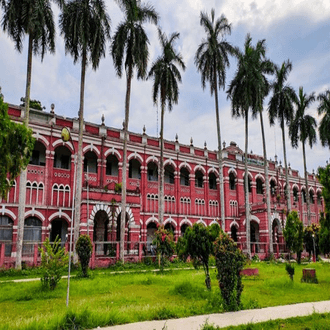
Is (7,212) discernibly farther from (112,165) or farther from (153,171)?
(153,171)

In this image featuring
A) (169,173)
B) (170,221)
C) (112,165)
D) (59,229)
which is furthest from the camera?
(169,173)

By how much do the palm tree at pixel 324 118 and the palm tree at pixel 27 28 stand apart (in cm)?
3148

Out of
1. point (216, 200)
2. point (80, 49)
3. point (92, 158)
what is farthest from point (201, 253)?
point (216, 200)

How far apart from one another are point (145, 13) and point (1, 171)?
19486mm

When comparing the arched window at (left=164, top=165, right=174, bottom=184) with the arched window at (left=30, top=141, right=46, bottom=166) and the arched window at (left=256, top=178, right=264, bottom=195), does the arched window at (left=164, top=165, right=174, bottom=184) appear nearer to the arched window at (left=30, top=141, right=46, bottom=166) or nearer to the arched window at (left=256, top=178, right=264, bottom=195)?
the arched window at (left=30, top=141, right=46, bottom=166)

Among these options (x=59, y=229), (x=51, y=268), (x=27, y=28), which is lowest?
(x=51, y=268)

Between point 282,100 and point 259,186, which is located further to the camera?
point 259,186

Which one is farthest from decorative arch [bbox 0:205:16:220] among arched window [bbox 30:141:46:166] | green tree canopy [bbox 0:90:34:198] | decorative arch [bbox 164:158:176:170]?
decorative arch [bbox 164:158:176:170]

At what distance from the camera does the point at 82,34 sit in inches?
865

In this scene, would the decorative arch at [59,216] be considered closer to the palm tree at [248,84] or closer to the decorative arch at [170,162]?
the decorative arch at [170,162]

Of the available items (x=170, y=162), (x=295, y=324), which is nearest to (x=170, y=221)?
(x=170, y=162)

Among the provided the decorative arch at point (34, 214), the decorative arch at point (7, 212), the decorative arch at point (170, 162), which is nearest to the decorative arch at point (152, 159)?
the decorative arch at point (170, 162)

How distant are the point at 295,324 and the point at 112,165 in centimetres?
2460

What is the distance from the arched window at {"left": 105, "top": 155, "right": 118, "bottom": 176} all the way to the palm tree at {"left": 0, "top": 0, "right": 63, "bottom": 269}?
10521 millimetres
